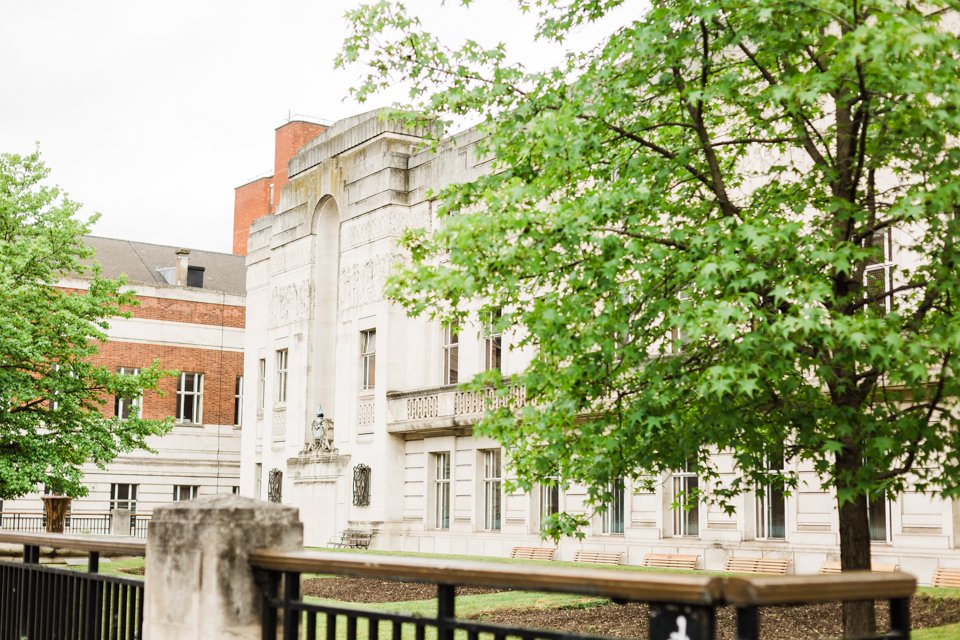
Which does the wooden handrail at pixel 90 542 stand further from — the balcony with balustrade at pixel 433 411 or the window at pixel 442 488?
the window at pixel 442 488

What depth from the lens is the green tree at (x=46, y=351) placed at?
97.4 feet

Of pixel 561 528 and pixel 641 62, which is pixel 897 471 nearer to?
pixel 561 528

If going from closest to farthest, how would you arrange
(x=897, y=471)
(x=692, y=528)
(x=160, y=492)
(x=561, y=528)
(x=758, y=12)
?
(x=758, y=12)
(x=897, y=471)
(x=561, y=528)
(x=692, y=528)
(x=160, y=492)

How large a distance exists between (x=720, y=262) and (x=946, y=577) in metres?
14.4

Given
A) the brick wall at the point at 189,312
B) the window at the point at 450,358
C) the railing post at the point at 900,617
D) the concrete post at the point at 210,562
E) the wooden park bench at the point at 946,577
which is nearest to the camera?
the railing post at the point at 900,617

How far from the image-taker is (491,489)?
35.0 meters

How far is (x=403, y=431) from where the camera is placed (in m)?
36.9

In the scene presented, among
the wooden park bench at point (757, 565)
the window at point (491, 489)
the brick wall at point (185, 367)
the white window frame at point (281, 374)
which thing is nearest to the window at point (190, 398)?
the brick wall at point (185, 367)

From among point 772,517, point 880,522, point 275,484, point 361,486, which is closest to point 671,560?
point 772,517

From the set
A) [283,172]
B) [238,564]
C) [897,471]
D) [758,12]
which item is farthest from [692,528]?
[283,172]

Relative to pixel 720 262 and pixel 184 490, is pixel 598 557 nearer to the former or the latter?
pixel 720 262

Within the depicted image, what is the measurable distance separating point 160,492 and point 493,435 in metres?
44.2

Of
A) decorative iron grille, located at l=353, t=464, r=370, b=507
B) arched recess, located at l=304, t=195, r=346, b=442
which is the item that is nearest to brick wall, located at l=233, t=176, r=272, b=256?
arched recess, located at l=304, t=195, r=346, b=442

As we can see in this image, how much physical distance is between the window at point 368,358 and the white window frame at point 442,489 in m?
3.79
